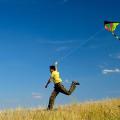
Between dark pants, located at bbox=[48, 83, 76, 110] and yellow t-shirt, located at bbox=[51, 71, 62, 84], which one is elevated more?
yellow t-shirt, located at bbox=[51, 71, 62, 84]

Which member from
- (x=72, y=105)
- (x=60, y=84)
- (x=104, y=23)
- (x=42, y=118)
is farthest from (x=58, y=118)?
(x=104, y=23)

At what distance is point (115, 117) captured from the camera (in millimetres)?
13961

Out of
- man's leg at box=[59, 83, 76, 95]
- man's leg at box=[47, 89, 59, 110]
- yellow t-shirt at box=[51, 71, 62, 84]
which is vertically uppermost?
yellow t-shirt at box=[51, 71, 62, 84]

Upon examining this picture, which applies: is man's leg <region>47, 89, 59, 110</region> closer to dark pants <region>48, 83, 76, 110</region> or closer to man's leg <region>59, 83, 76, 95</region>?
dark pants <region>48, 83, 76, 110</region>

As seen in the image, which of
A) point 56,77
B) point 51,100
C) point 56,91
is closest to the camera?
point 56,77

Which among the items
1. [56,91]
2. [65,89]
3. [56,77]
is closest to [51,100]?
[56,91]

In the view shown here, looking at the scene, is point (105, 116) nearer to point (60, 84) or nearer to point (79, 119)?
point (79, 119)

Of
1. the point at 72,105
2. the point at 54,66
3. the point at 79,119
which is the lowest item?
the point at 79,119

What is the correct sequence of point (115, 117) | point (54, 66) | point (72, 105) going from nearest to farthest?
point (115, 117), point (54, 66), point (72, 105)

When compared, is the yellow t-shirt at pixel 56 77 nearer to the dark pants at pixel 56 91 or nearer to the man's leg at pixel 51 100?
the dark pants at pixel 56 91

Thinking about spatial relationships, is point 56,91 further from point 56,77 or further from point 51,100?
point 56,77

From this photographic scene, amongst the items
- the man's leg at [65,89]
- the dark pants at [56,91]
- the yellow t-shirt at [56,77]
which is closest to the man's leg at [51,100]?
the dark pants at [56,91]

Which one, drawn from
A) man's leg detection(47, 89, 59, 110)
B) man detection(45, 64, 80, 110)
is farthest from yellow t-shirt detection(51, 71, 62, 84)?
man's leg detection(47, 89, 59, 110)

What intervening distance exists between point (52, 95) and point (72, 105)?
164cm
